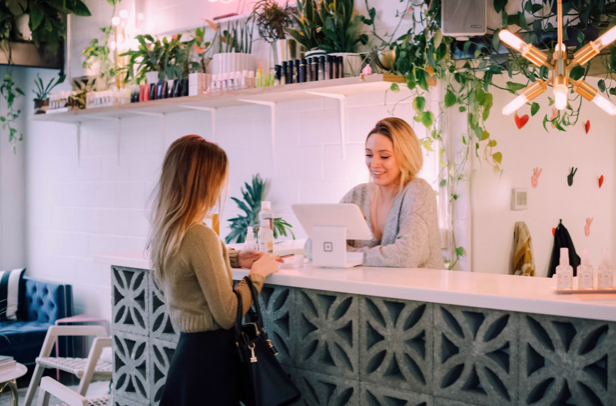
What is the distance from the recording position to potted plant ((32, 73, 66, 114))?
17.4 feet

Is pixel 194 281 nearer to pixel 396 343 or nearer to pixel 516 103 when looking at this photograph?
pixel 396 343

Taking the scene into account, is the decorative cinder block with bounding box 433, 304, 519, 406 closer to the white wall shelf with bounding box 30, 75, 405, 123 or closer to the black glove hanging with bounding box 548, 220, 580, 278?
the white wall shelf with bounding box 30, 75, 405, 123

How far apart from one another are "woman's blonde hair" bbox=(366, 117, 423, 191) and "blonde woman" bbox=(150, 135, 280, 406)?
981 millimetres

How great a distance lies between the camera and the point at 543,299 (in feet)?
6.04

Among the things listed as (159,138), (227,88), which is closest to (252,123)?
(227,88)

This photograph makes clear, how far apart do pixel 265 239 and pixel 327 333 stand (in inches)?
25.7

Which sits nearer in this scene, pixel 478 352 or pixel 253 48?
A: pixel 478 352

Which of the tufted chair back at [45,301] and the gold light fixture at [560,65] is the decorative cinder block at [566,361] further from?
the tufted chair back at [45,301]

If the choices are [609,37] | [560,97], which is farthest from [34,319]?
[609,37]

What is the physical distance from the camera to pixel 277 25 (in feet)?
13.0

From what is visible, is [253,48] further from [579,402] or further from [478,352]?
[579,402]

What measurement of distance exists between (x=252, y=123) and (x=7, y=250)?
303 centimetres

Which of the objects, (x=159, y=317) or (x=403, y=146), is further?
(x=403, y=146)

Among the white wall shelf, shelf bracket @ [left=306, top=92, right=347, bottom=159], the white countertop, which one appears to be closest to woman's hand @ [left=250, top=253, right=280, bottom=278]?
the white countertop
